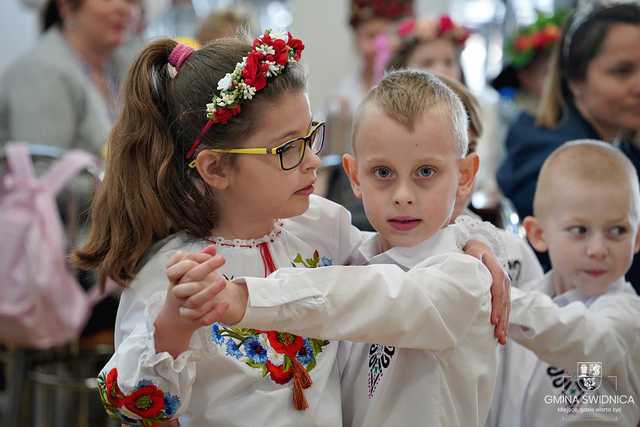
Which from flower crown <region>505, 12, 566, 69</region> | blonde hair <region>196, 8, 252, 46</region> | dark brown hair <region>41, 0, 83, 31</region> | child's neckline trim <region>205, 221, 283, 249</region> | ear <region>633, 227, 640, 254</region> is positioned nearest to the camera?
child's neckline trim <region>205, 221, 283, 249</region>

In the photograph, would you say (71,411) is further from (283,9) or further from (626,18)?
(283,9)

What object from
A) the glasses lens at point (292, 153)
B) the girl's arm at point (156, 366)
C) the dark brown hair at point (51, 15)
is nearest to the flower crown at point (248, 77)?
the glasses lens at point (292, 153)

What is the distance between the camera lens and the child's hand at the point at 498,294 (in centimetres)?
168

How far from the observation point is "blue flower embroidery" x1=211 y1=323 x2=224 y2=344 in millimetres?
1648

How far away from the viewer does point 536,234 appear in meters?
2.12

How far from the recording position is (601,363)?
6.16 ft

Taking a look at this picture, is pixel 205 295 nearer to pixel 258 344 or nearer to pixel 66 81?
pixel 258 344

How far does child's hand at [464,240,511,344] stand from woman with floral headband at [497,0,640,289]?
0.87m

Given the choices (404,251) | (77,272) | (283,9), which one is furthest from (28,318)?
(283,9)

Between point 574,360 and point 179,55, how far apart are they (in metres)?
0.95

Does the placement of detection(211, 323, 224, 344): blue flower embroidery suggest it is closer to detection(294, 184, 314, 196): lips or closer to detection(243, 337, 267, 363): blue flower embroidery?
detection(243, 337, 267, 363): blue flower embroidery

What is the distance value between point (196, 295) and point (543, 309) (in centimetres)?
74

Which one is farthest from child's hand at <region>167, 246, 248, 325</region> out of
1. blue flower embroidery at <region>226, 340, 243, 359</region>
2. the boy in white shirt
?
the boy in white shirt

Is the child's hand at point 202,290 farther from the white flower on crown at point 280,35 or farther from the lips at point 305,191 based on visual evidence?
the white flower on crown at point 280,35
